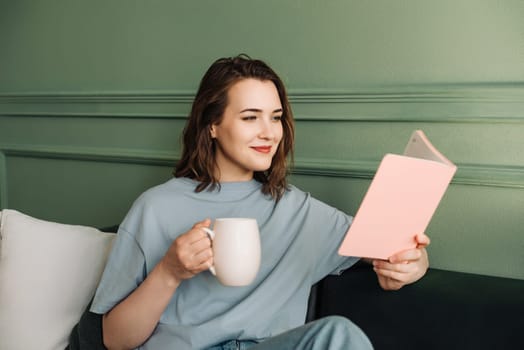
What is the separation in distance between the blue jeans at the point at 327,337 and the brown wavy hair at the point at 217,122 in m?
0.48

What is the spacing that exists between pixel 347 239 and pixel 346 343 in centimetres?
18

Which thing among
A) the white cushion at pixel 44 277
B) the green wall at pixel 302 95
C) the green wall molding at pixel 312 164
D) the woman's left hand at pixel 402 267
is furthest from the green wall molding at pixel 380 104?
the white cushion at pixel 44 277

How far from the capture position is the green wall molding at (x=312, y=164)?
1.49m

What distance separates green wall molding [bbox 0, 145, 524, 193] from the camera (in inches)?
58.7

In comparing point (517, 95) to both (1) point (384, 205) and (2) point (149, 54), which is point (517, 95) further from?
(2) point (149, 54)

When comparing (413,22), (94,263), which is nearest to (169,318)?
(94,263)

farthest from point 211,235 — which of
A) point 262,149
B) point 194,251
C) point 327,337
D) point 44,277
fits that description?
point 44,277

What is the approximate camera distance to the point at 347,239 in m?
1.09

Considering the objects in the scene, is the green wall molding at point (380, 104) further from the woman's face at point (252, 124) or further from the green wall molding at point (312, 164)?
the woman's face at point (252, 124)

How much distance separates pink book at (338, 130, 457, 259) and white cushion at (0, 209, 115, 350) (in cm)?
78

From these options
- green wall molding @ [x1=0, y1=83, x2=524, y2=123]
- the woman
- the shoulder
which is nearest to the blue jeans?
the woman

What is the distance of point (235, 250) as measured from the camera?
1.08 m

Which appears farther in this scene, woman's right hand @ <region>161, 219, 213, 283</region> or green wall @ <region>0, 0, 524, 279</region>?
green wall @ <region>0, 0, 524, 279</region>

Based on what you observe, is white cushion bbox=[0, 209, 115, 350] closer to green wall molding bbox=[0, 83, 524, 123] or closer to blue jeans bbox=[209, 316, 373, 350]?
green wall molding bbox=[0, 83, 524, 123]
